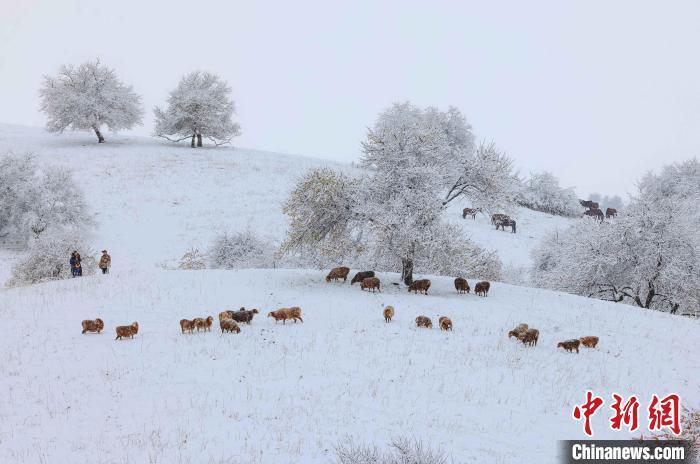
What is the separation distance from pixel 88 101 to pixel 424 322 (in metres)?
62.7

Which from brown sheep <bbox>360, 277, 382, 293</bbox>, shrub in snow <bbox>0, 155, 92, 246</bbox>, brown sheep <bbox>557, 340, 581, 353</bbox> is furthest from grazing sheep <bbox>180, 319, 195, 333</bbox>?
shrub in snow <bbox>0, 155, 92, 246</bbox>

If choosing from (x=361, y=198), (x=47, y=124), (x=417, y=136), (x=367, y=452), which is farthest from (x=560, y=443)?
(x=47, y=124)

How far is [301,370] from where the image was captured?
42.9ft

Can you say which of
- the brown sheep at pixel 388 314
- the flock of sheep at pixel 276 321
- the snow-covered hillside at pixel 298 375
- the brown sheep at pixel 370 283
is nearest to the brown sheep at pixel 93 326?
the flock of sheep at pixel 276 321

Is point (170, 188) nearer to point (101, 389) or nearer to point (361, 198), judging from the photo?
point (361, 198)

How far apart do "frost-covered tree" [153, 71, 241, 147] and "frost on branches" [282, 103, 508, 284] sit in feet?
162

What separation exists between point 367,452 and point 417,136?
1972 cm

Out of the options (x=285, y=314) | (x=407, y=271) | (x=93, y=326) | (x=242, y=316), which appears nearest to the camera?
(x=93, y=326)

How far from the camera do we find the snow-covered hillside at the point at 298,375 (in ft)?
31.1

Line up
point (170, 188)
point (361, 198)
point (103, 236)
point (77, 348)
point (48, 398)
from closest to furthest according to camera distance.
A: point (48, 398) < point (77, 348) < point (361, 198) < point (103, 236) < point (170, 188)

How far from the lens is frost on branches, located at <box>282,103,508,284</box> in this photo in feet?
76.8

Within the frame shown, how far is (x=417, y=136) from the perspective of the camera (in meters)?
25.5

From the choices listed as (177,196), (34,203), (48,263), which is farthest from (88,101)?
(48,263)

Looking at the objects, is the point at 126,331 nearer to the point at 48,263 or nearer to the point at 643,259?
the point at 48,263
